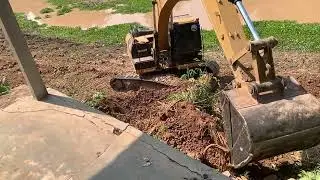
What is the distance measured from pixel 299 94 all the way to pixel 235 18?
5.27 ft

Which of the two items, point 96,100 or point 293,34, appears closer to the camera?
point 96,100

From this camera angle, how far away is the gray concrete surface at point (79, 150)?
532cm

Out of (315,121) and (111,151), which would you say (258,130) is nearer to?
(315,121)

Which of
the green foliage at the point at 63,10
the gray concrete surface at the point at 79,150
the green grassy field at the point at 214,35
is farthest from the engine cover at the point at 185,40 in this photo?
the green foliage at the point at 63,10

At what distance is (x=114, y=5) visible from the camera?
998 inches

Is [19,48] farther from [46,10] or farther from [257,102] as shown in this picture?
[46,10]

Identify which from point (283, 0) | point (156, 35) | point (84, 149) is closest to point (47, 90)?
point (84, 149)

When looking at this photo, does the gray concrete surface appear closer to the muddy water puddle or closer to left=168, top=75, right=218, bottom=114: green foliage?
left=168, top=75, right=218, bottom=114: green foliage

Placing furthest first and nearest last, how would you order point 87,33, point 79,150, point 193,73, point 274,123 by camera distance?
point 87,33 < point 193,73 < point 274,123 < point 79,150

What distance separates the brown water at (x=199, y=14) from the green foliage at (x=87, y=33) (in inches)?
54.0

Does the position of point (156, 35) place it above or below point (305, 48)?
above

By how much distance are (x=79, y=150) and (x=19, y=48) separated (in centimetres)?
133

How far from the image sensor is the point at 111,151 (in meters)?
5.53

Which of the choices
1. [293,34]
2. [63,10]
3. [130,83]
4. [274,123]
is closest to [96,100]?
[130,83]
